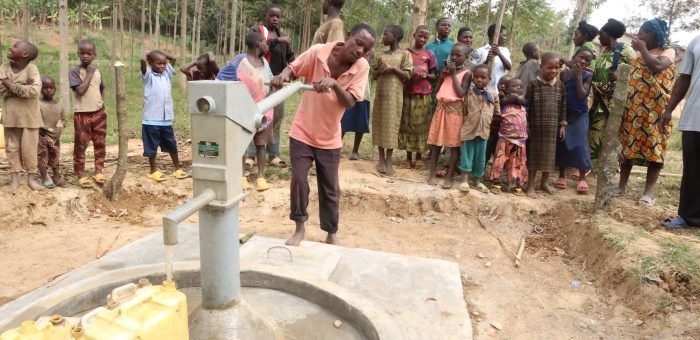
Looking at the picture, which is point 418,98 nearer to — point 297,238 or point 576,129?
point 576,129

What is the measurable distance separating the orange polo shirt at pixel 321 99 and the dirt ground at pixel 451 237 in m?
1.23

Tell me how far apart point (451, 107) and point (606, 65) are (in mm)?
1618

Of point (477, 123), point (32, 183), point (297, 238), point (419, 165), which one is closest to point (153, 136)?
point (32, 183)

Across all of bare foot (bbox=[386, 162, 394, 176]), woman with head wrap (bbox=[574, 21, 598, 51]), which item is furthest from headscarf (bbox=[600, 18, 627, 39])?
bare foot (bbox=[386, 162, 394, 176])

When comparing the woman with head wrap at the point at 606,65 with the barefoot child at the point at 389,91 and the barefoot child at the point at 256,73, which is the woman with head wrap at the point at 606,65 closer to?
the barefoot child at the point at 389,91

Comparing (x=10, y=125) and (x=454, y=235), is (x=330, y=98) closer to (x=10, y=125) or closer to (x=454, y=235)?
(x=454, y=235)

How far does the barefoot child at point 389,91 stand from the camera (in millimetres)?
5242

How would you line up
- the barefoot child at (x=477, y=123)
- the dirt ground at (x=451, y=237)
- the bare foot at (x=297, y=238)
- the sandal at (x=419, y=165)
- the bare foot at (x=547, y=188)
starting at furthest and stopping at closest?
1. the sandal at (x=419, y=165)
2. the bare foot at (x=547, y=188)
3. the barefoot child at (x=477, y=123)
4. the bare foot at (x=297, y=238)
5. the dirt ground at (x=451, y=237)

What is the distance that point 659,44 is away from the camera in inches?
169

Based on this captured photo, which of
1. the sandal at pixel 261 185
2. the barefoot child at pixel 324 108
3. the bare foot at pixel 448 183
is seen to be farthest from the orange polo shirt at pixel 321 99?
the bare foot at pixel 448 183

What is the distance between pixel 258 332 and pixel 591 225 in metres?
3.12

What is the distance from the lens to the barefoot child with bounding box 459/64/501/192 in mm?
4852

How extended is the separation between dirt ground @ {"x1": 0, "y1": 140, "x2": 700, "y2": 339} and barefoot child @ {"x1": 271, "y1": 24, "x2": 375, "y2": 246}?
0.95 m

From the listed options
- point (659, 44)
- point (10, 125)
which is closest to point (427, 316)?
point (659, 44)
